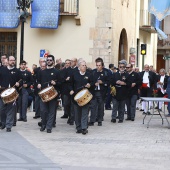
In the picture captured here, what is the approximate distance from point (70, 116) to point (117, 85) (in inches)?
78.0

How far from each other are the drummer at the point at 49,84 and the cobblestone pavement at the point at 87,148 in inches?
13.8

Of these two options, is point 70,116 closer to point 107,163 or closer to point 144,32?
point 107,163

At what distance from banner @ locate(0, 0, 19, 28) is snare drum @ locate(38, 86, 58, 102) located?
14460mm

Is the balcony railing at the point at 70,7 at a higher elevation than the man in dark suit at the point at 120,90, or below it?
higher

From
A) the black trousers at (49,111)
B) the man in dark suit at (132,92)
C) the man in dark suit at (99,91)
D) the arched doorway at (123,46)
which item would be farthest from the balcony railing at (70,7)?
the black trousers at (49,111)

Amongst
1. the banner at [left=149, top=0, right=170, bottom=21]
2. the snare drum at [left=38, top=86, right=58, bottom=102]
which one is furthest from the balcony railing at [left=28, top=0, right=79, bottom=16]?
the snare drum at [left=38, top=86, right=58, bottom=102]

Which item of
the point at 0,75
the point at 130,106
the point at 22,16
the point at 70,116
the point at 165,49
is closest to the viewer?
the point at 0,75

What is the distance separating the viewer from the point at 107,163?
11.5m

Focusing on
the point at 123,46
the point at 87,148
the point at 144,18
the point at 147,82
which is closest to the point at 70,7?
the point at 123,46

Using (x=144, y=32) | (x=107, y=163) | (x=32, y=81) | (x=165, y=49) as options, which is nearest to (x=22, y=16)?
(x=32, y=81)

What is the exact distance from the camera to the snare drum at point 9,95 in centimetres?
1562

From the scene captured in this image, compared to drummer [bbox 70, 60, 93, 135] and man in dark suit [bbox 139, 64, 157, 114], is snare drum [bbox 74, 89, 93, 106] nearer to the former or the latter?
drummer [bbox 70, 60, 93, 135]

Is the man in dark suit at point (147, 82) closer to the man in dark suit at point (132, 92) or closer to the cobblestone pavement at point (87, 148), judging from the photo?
the man in dark suit at point (132, 92)

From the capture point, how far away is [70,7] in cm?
2962
